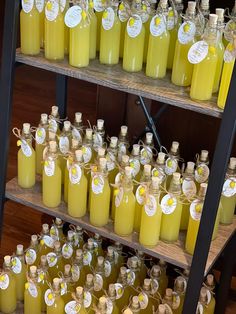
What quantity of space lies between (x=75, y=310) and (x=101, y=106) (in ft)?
2.97

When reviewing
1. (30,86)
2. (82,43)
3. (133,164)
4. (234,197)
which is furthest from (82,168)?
(30,86)

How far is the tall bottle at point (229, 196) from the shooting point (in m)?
1.97

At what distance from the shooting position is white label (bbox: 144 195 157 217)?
1.89 m

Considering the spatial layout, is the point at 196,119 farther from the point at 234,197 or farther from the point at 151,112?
the point at 234,197

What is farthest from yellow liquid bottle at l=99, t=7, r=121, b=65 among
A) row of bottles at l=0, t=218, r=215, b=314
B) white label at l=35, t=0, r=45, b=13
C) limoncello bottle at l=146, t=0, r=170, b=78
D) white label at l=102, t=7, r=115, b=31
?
row of bottles at l=0, t=218, r=215, b=314

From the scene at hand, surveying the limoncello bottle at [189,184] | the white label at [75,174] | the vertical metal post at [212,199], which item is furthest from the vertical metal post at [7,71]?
the vertical metal post at [212,199]

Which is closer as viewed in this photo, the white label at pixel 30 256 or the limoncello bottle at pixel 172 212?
the limoncello bottle at pixel 172 212

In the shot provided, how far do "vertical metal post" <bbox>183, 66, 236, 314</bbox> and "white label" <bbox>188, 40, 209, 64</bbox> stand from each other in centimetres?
19

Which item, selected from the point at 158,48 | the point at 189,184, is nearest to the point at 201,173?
the point at 189,184

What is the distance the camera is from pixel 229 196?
79.6 inches

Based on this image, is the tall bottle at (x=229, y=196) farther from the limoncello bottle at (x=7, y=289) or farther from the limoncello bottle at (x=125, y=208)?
the limoncello bottle at (x=7, y=289)

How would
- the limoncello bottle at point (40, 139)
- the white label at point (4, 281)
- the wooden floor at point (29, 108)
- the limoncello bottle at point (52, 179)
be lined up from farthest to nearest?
the wooden floor at point (29, 108)
the white label at point (4, 281)
the limoncello bottle at point (40, 139)
the limoncello bottle at point (52, 179)

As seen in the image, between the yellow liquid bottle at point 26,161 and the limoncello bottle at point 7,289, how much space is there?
0.31 meters

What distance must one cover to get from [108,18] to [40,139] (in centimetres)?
55
